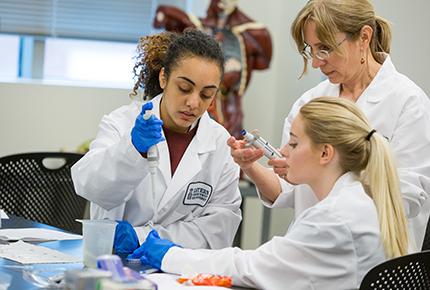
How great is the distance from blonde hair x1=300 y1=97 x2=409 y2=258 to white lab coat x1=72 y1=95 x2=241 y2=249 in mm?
514

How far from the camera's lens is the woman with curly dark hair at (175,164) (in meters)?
1.43

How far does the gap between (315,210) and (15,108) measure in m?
2.63

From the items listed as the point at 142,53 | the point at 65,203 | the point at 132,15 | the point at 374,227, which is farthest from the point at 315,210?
the point at 132,15

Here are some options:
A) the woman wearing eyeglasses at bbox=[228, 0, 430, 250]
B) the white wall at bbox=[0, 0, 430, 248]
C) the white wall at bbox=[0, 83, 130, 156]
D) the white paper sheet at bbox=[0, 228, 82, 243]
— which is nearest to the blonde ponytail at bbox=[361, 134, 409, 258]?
the woman wearing eyeglasses at bbox=[228, 0, 430, 250]

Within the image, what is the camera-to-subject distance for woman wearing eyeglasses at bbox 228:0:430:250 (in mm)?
1407

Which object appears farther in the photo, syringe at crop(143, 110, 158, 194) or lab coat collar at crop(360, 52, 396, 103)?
lab coat collar at crop(360, 52, 396, 103)

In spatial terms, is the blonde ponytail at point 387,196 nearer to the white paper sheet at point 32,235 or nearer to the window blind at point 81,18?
the white paper sheet at point 32,235

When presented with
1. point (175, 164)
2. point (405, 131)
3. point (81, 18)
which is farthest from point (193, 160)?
point (81, 18)

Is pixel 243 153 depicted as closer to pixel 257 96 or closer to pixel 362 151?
pixel 362 151

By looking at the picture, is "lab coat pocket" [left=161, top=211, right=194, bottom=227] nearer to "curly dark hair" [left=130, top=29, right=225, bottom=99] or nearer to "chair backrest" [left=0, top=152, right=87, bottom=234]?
"curly dark hair" [left=130, top=29, right=225, bottom=99]

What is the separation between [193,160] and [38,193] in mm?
719

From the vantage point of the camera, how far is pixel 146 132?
1.30m

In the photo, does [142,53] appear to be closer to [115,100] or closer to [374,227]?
[374,227]

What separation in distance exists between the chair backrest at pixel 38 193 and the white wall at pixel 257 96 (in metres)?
1.32
